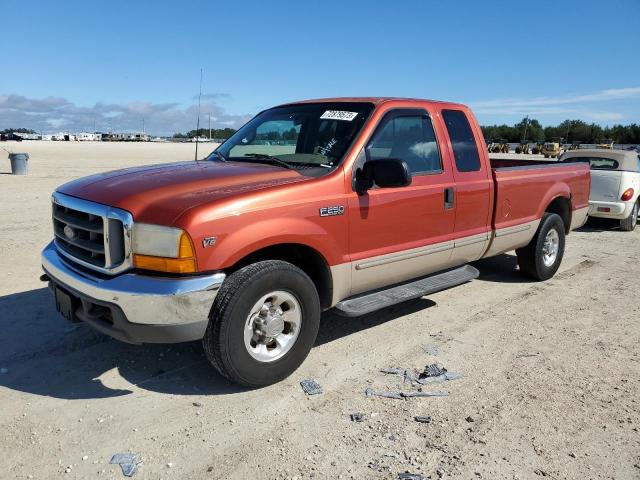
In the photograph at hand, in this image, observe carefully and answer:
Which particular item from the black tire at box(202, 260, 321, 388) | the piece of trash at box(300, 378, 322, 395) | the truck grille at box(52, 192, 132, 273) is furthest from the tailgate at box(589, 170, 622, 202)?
the truck grille at box(52, 192, 132, 273)

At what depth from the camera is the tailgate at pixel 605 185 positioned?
1014 centimetres

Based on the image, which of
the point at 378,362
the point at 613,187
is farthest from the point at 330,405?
the point at 613,187

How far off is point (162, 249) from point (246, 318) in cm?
70

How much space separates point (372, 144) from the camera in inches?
165

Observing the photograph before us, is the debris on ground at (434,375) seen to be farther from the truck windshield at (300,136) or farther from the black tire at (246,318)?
the truck windshield at (300,136)

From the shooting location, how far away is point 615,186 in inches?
399

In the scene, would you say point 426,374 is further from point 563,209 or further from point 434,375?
point 563,209

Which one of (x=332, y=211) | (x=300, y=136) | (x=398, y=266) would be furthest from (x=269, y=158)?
(x=398, y=266)

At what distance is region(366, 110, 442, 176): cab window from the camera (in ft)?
14.1

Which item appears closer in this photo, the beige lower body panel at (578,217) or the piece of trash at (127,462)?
the piece of trash at (127,462)

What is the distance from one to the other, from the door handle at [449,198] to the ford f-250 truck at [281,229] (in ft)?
0.06

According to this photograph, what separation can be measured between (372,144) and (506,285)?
122 inches

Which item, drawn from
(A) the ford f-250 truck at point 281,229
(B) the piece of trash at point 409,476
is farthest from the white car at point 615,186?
(B) the piece of trash at point 409,476

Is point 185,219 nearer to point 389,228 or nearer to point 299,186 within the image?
point 299,186
